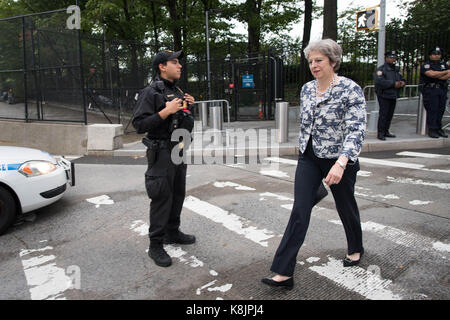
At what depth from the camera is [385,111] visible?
9.56 m

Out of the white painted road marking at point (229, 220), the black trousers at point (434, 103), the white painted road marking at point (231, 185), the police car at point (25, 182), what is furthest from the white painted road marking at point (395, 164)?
the police car at point (25, 182)

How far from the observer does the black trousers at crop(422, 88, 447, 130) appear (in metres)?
9.55

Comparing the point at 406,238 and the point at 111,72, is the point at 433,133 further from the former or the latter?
the point at 111,72

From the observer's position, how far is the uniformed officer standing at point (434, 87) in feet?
30.3

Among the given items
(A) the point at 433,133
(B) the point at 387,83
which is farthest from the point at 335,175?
(A) the point at 433,133

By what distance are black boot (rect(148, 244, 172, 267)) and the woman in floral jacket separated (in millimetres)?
940

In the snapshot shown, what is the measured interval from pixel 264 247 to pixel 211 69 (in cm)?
1362

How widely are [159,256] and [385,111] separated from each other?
26.0 feet

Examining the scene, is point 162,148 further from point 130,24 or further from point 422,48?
point 130,24
